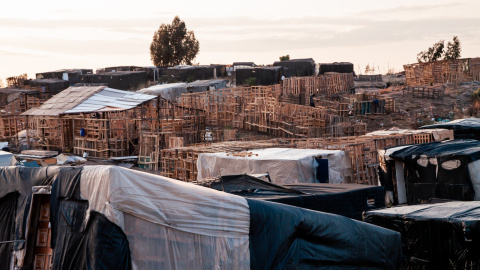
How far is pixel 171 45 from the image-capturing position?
3123 inches

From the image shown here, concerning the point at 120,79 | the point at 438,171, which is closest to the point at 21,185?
the point at 438,171

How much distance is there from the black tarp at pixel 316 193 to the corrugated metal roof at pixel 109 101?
2100 centimetres

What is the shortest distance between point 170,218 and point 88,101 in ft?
93.5

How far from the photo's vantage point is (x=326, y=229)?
365 inches

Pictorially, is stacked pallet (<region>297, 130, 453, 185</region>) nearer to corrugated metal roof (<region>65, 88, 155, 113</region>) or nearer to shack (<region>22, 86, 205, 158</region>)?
shack (<region>22, 86, 205, 158</region>)

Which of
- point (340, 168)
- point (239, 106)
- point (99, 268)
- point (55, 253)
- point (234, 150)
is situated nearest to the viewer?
point (99, 268)

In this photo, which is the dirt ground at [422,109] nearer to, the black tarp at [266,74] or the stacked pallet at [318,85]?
the stacked pallet at [318,85]

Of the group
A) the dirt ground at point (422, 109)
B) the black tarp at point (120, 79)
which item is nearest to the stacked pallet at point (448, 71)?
the dirt ground at point (422, 109)

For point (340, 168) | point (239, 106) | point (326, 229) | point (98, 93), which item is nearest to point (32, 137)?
point (98, 93)

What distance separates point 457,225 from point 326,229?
2384mm

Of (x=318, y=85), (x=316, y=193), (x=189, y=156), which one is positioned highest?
(x=318, y=85)

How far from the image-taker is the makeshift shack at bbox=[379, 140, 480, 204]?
15.0 m

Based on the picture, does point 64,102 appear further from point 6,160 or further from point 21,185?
point 21,185

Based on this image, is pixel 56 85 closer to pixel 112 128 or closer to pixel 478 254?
pixel 112 128
